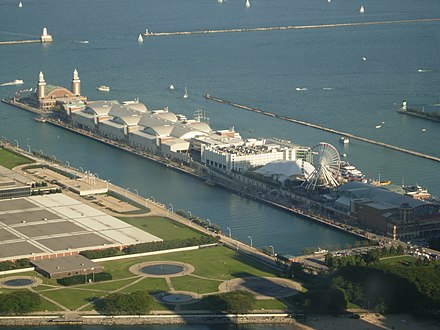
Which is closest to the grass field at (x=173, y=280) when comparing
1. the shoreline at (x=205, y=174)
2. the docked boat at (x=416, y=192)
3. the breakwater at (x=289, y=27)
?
the shoreline at (x=205, y=174)

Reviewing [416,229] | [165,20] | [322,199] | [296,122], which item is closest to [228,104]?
[296,122]

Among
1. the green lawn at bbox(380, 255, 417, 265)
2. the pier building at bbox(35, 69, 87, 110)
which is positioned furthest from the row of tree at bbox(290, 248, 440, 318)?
the pier building at bbox(35, 69, 87, 110)

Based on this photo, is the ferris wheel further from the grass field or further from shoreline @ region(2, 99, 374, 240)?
the grass field

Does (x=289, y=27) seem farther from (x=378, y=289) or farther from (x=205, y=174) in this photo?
(x=378, y=289)

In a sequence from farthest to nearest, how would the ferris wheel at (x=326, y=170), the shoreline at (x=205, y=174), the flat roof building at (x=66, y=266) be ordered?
the ferris wheel at (x=326, y=170) < the shoreline at (x=205, y=174) < the flat roof building at (x=66, y=266)

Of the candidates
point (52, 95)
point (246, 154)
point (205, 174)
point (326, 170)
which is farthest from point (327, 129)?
point (52, 95)

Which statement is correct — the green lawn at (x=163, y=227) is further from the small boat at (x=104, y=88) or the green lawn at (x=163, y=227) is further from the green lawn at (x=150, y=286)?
the small boat at (x=104, y=88)

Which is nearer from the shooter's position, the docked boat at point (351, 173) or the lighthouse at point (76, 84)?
the docked boat at point (351, 173)
